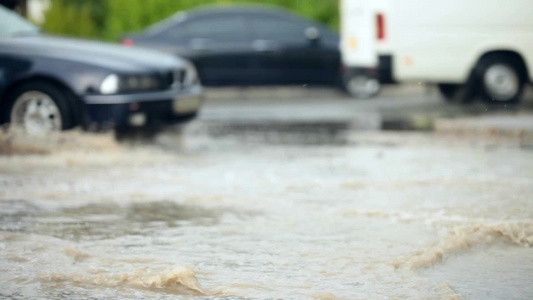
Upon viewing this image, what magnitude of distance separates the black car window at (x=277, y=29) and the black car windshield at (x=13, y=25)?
636 cm

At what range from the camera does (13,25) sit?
12.6m

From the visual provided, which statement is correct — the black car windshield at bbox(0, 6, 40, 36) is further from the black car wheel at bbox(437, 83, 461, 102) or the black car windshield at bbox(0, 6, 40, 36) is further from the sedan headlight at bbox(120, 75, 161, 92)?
the black car wheel at bbox(437, 83, 461, 102)

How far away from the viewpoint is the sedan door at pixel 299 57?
18500 millimetres

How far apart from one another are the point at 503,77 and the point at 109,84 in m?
6.66

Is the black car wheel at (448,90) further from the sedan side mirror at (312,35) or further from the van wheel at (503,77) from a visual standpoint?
the sedan side mirror at (312,35)

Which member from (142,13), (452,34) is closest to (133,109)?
(452,34)

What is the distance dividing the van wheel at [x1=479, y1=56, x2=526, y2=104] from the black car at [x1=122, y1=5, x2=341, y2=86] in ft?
10.4

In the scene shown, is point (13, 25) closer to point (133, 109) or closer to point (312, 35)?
point (133, 109)

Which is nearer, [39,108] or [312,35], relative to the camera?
[39,108]

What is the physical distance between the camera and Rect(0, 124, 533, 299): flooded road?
5207mm

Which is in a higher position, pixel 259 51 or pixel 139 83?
pixel 139 83

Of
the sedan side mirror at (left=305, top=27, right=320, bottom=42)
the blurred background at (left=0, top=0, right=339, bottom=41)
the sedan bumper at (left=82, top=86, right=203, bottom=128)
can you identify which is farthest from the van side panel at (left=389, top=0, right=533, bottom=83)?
the blurred background at (left=0, top=0, right=339, bottom=41)

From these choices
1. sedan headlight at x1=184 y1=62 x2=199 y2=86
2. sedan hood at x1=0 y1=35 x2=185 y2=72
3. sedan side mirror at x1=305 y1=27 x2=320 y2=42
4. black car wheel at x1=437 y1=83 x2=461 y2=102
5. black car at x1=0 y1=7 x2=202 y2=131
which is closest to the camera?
black car at x1=0 y1=7 x2=202 y2=131

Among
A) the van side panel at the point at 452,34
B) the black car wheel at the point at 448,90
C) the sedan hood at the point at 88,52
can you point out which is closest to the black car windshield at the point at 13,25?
the sedan hood at the point at 88,52
